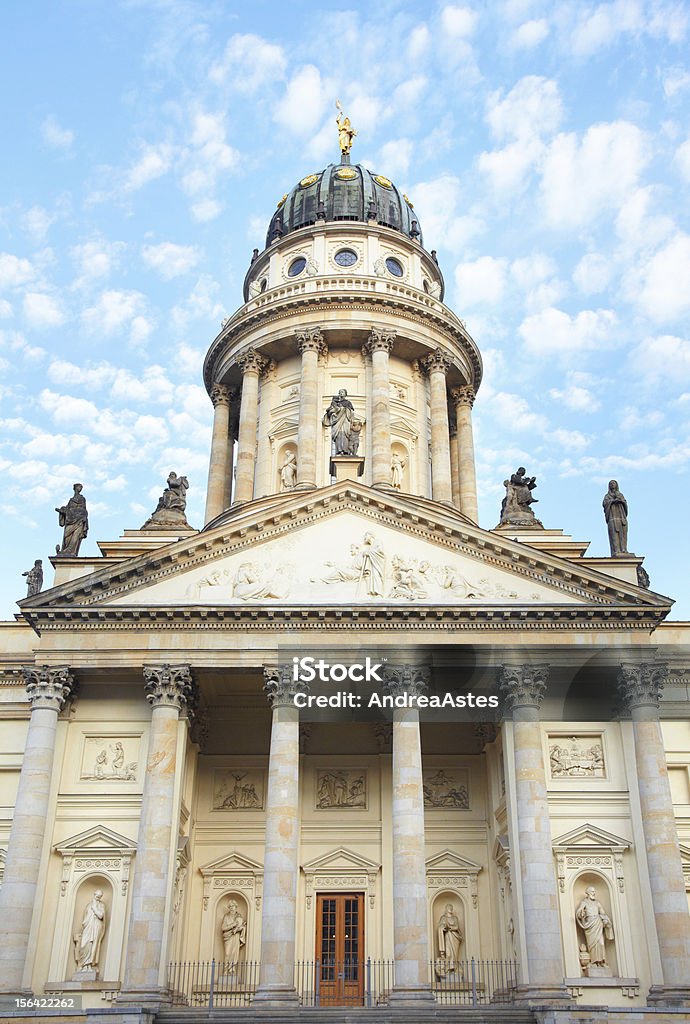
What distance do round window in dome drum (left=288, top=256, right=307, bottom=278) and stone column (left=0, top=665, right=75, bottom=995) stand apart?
2488cm

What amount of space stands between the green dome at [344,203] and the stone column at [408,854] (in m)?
27.2

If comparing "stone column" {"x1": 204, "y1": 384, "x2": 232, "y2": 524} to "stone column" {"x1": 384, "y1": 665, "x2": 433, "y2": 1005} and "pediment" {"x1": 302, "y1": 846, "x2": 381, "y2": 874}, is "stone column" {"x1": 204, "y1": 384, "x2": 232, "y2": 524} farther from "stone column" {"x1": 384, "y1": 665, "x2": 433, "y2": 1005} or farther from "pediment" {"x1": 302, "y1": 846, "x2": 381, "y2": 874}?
"stone column" {"x1": 384, "y1": 665, "x2": 433, "y2": 1005}

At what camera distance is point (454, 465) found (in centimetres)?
4384

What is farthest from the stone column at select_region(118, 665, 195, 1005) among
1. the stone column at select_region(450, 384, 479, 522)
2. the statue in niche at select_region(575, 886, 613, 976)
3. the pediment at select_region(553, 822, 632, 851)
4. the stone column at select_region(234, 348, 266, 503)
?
the stone column at select_region(450, 384, 479, 522)

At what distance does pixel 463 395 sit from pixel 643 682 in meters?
20.9

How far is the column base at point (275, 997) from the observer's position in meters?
22.6

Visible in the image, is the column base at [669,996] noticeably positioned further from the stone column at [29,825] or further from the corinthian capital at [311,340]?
the corinthian capital at [311,340]

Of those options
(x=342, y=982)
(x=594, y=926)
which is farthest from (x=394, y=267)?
(x=342, y=982)

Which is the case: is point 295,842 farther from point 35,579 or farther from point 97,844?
point 35,579

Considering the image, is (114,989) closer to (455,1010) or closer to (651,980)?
(455,1010)

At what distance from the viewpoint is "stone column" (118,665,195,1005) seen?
23094 mm

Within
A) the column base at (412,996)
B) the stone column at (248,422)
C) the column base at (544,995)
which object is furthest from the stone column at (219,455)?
the column base at (544,995)

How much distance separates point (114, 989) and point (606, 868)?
495 inches

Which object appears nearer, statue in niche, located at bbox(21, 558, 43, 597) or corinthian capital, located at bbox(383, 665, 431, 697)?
corinthian capital, located at bbox(383, 665, 431, 697)
